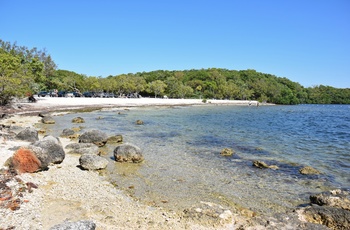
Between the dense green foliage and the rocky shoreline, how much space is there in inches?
1172

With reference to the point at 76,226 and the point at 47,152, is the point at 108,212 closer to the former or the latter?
the point at 76,226

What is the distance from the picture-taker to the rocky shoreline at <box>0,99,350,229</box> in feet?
21.5

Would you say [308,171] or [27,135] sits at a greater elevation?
[27,135]

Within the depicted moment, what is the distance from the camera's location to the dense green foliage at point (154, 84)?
39.5 m

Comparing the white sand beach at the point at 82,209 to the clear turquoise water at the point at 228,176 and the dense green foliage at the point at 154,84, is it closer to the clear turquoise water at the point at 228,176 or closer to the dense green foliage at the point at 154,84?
the clear turquoise water at the point at 228,176

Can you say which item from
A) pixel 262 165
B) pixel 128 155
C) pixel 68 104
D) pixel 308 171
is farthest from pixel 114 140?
pixel 68 104

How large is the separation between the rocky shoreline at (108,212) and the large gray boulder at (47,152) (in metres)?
0.95

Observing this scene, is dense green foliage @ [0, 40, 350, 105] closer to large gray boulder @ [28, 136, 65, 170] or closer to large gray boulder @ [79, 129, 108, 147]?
large gray boulder @ [79, 129, 108, 147]

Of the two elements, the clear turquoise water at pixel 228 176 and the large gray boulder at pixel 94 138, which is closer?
the clear turquoise water at pixel 228 176

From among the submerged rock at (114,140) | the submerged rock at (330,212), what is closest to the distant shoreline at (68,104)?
the submerged rock at (114,140)

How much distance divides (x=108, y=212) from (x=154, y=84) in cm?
9171

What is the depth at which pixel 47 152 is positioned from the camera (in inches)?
429

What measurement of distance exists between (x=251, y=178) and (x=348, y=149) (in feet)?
40.8

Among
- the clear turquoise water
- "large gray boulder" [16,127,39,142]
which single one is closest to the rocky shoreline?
the clear turquoise water
